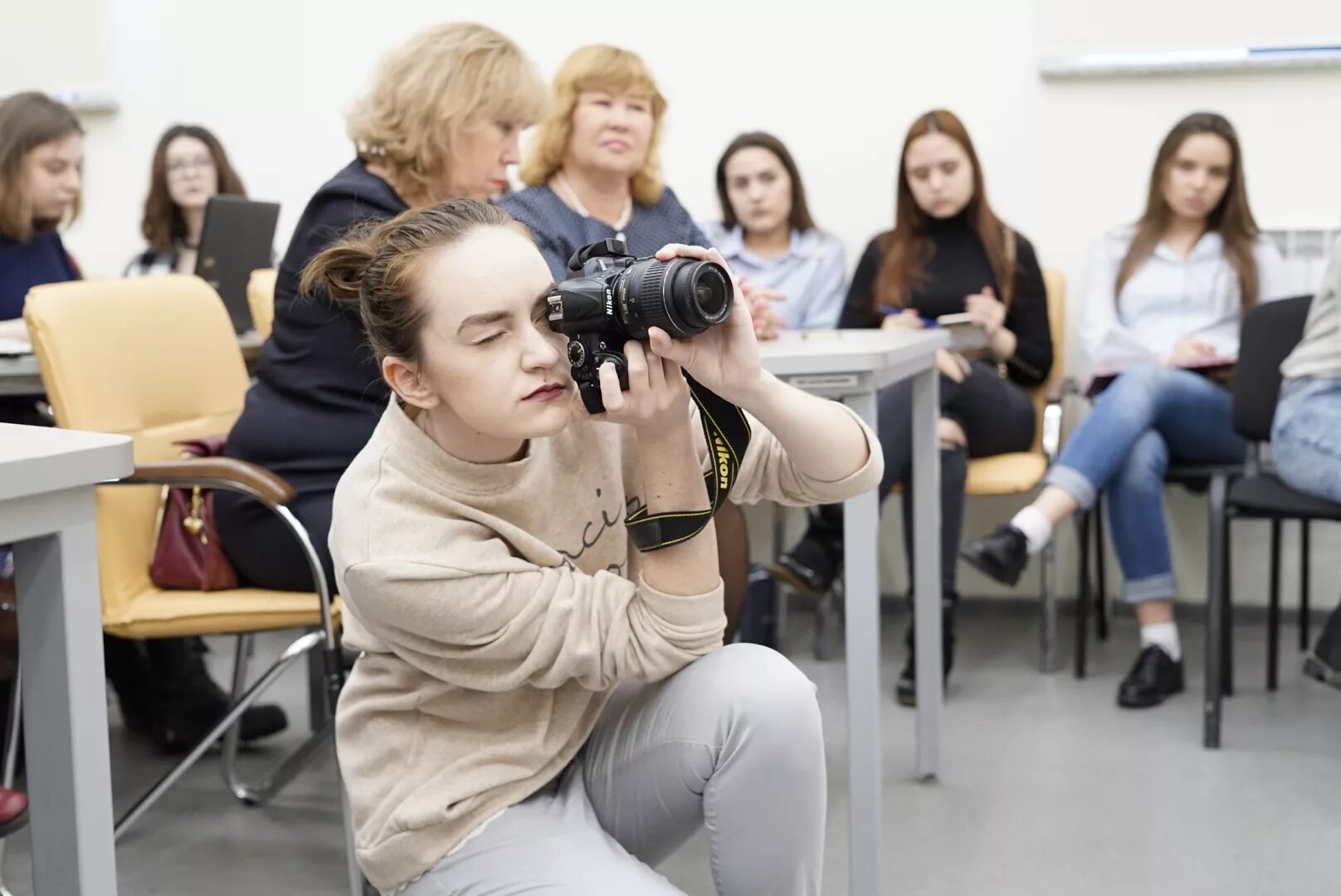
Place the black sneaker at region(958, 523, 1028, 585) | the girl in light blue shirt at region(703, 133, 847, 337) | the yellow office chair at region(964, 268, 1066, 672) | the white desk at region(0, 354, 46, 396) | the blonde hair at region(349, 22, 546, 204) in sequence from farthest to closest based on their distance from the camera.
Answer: the girl in light blue shirt at region(703, 133, 847, 337) < the yellow office chair at region(964, 268, 1066, 672) < the black sneaker at region(958, 523, 1028, 585) < the white desk at region(0, 354, 46, 396) < the blonde hair at region(349, 22, 546, 204)

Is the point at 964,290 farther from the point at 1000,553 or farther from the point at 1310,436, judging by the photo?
the point at 1310,436

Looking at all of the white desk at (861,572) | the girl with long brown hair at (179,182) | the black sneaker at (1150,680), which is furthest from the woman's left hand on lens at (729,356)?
the girl with long brown hair at (179,182)

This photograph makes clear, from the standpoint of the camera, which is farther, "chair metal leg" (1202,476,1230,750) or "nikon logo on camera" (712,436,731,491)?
"chair metal leg" (1202,476,1230,750)

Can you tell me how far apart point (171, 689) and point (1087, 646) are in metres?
1.93

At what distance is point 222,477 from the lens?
1.81 m

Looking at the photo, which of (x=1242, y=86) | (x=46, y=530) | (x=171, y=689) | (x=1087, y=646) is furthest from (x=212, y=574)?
(x=1242, y=86)

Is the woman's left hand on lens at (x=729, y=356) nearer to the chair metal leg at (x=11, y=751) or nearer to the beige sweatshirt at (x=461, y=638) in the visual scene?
the beige sweatshirt at (x=461, y=638)

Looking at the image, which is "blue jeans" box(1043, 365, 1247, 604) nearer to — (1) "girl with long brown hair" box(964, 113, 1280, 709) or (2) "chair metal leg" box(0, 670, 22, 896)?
(1) "girl with long brown hair" box(964, 113, 1280, 709)

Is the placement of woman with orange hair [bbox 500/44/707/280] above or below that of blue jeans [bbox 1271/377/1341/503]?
above

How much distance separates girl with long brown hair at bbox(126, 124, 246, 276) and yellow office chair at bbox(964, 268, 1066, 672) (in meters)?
2.18

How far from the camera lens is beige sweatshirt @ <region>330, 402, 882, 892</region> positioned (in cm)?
112

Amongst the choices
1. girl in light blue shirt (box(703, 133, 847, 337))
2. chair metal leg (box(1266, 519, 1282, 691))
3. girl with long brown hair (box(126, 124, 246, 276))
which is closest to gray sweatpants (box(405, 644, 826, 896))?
chair metal leg (box(1266, 519, 1282, 691))

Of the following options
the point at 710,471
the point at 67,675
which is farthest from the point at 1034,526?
the point at 67,675

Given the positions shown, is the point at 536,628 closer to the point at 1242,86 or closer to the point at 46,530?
the point at 46,530
